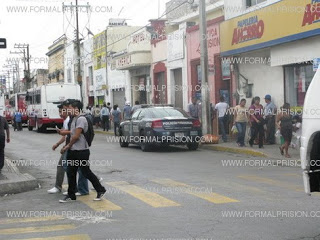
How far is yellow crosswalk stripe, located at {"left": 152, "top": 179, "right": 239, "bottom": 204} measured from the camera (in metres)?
8.73

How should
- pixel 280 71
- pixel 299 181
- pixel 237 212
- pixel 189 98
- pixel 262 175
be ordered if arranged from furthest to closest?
pixel 189 98 → pixel 280 71 → pixel 262 175 → pixel 299 181 → pixel 237 212

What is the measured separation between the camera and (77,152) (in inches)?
354

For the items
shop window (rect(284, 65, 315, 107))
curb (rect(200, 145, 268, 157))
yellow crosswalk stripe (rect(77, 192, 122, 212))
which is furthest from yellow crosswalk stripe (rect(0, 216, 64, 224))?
shop window (rect(284, 65, 315, 107))

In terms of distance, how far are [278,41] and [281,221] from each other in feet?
37.7

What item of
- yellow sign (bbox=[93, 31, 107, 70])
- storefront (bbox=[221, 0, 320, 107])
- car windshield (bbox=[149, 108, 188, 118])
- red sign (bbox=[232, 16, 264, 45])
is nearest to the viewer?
storefront (bbox=[221, 0, 320, 107])

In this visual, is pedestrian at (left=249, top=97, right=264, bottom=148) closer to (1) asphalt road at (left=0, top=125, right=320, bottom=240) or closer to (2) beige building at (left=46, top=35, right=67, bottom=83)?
(1) asphalt road at (left=0, top=125, right=320, bottom=240)

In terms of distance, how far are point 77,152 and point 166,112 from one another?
389 inches

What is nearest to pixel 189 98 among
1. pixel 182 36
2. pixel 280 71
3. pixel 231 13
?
pixel 182 36

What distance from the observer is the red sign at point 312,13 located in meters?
15.6

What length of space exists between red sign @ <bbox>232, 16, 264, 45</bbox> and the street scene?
6 cm

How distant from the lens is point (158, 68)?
30.2 meters

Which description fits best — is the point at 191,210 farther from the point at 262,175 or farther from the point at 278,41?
the point at 278,41

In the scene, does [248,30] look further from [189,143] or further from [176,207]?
[176,207]

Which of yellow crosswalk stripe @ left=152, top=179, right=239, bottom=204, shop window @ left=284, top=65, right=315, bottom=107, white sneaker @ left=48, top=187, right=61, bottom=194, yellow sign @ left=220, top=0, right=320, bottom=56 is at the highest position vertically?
yellow sign @ left=220, top=0, right=320, bottom=56
